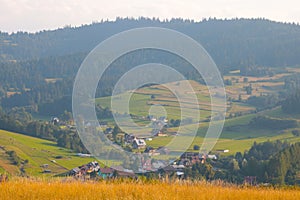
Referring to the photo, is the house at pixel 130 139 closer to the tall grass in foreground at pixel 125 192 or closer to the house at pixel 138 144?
the house at pixel 138 144

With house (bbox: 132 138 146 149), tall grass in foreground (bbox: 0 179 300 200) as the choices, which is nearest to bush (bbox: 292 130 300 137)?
house (bbox: 132 138 146 149)

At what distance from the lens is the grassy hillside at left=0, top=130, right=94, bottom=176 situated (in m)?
58.1

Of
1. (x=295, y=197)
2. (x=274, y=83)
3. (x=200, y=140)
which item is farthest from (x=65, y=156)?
(x=274, y=83)

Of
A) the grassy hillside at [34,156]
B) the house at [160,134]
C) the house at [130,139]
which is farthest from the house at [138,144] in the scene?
the house at [160,134]

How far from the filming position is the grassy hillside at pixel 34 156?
5806 cm

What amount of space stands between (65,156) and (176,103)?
5953 cm

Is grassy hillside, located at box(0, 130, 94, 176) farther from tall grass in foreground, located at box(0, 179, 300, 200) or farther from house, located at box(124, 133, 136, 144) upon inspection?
tall grass in foreground, located at box(0, 179, 300, 200)

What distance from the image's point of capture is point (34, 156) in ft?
214

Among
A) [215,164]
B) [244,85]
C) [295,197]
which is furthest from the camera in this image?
[244,85]

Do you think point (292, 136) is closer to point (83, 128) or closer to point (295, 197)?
point (83, 128)

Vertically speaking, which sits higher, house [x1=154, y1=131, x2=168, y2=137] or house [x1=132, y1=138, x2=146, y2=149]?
house [x1=154, y1=131, x2=168, y2=137]

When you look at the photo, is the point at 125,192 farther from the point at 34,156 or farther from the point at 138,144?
the point at 34,156

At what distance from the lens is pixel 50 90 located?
18638 centimetres

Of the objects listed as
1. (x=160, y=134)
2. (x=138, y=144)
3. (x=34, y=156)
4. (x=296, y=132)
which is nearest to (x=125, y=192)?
(x=138, y=144)
